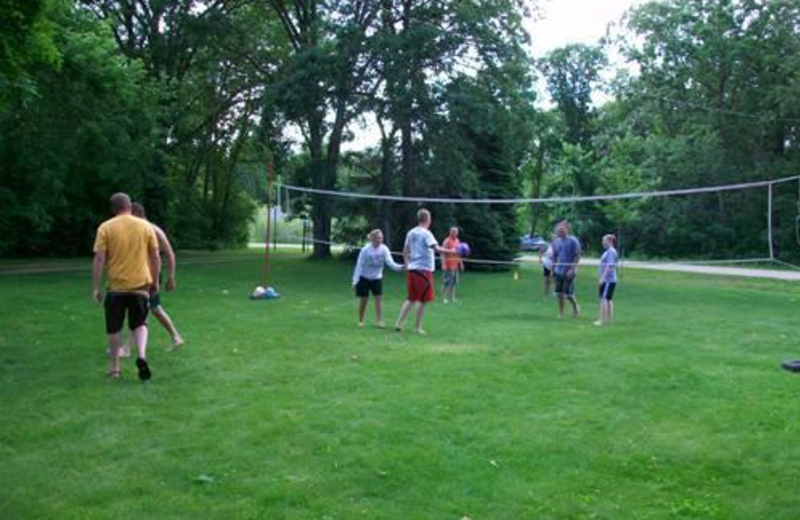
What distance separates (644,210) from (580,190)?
14.2 metres

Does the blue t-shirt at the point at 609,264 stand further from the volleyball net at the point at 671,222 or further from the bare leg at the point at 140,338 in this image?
the volleyball net at the point at 671,222

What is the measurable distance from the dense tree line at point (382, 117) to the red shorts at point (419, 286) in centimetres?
568

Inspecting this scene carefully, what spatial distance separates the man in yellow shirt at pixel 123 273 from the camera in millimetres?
7727

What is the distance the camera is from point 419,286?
11703 mm

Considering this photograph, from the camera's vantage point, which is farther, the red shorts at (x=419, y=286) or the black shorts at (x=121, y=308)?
the red shorts at (x=419, y=286)

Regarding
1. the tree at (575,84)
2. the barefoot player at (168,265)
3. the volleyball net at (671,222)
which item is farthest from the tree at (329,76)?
the tree at (575,84)

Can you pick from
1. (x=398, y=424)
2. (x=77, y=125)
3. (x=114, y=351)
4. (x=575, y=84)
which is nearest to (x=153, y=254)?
(x=114, y=351)

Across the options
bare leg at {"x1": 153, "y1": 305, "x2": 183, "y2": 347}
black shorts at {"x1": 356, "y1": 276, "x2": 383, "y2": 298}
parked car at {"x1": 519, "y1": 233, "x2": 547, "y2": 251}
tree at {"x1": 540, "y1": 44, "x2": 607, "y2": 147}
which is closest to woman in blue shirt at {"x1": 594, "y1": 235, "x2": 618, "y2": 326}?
black shorts at {"x1": 356, "y1": 276, "x2": 383, "y2": 298}

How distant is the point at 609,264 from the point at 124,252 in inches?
317

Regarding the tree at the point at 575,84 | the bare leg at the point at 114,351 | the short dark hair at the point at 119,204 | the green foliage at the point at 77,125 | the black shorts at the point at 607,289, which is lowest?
the bare leg at the point at 114,351

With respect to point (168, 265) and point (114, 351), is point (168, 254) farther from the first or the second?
point (114, 351)

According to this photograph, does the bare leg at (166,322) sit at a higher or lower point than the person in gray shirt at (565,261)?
lower

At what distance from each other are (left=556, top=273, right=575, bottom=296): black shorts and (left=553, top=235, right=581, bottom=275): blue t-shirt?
0.30 feet

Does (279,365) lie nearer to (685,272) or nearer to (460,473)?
(460,473)
